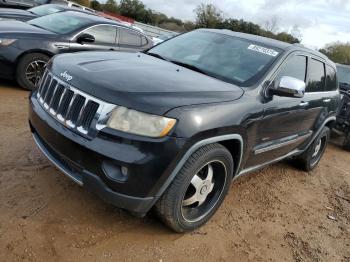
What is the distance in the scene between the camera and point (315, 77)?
5016 millimetres

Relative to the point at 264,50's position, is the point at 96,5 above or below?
below

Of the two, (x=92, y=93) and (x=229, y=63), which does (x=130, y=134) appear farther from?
(x=229, y=63)

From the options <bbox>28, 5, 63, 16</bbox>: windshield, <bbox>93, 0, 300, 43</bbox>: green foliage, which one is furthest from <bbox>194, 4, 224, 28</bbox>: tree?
<bbox>28, 5, 63, 16</bbox>: windshield

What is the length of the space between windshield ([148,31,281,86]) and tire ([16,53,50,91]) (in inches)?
120

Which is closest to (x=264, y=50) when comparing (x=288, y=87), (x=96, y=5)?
(x=288, y=87)

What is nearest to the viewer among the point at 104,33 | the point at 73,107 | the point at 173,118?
the point at 173,118

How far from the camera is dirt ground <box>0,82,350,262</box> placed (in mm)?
3076

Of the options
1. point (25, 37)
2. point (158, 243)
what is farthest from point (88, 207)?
point (25, 37)

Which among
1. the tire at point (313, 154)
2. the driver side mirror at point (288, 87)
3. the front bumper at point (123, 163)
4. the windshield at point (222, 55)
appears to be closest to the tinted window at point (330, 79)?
the tire at point (313, 154)

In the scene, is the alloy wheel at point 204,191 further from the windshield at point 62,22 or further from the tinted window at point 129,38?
the tinted window at point 129,38

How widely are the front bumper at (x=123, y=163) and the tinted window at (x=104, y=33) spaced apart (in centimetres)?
519

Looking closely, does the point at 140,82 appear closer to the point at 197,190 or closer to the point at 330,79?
the point at 197,190

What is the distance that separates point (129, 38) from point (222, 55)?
15.5ft

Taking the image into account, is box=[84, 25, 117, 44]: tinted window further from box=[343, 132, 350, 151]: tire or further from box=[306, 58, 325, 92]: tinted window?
box=[343, 132, 350, 151]: tire
